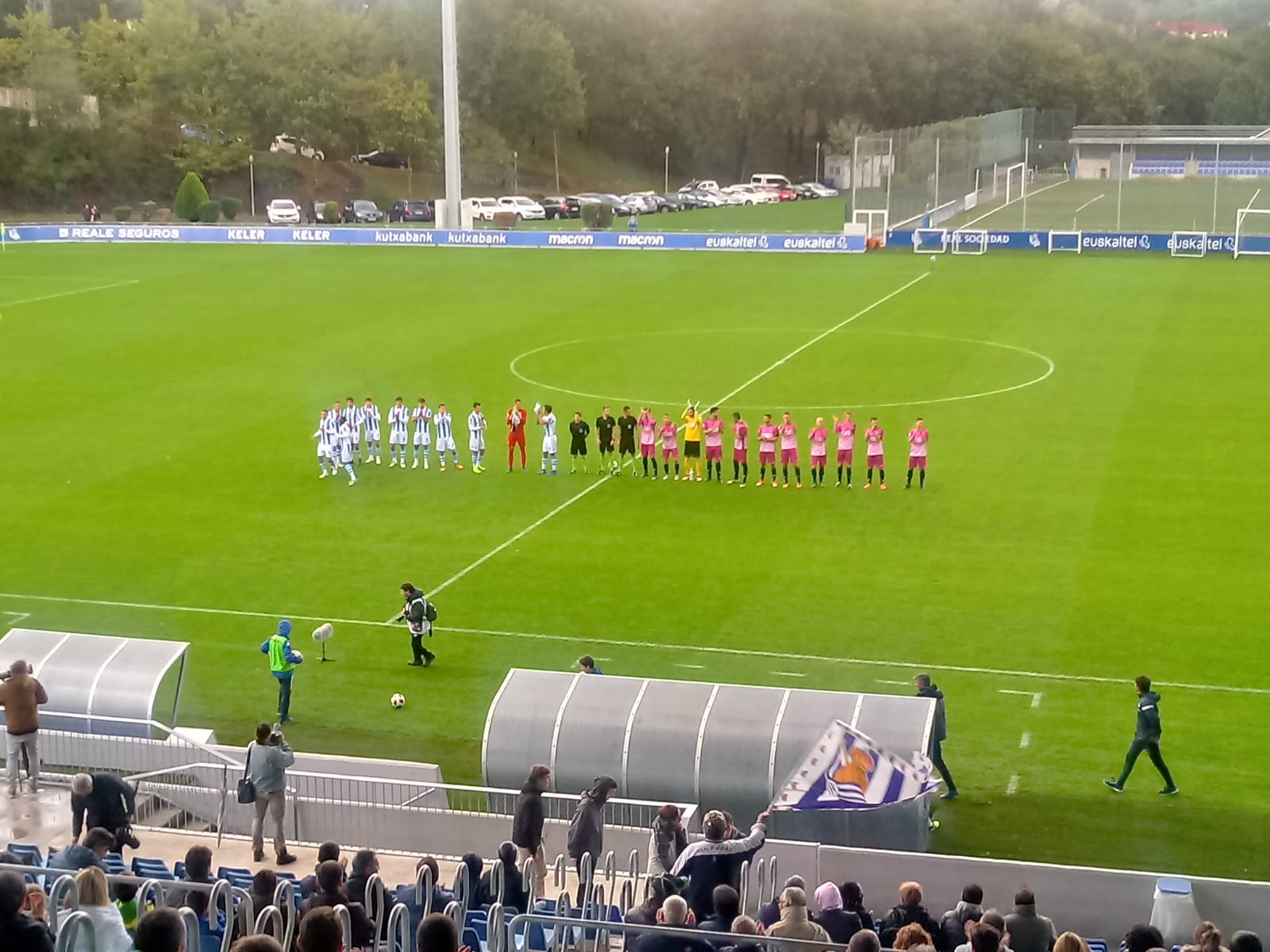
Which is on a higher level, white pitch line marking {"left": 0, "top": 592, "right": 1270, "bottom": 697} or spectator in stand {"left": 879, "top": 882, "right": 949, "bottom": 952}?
spectator in stand {"left": 879, "top": 882, "right": 949, "bottom": 952}

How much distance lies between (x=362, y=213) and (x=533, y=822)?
282ft

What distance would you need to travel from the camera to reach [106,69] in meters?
108

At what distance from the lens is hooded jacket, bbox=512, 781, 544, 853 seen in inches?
538

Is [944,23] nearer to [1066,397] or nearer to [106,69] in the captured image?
[106,69]

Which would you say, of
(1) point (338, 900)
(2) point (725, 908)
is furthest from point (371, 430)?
(2) point (725, 908)

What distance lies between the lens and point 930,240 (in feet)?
217

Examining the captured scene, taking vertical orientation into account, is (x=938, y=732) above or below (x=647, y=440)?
below

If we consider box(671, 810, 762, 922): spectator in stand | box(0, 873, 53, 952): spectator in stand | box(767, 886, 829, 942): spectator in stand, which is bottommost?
box(671, 810, 762, 922): spectator in stand

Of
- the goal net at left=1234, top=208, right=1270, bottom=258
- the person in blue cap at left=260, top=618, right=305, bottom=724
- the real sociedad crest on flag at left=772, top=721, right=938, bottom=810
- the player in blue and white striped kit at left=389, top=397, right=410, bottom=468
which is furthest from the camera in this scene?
the goal net at left=1234, top=208, right=1270, bottom=258

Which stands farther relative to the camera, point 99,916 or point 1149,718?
point 1149,718

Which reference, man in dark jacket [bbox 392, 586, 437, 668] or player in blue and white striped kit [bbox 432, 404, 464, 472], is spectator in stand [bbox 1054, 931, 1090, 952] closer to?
man in dark jacket [bbox 392, 586, 437, 668]

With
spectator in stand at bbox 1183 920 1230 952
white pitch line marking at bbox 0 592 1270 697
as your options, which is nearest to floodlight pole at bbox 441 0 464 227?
white pitch line marking at bbox 0 592 1270 697

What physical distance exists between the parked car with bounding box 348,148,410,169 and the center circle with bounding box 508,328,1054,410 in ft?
245

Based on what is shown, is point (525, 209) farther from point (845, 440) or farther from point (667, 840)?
point (667, 840)
